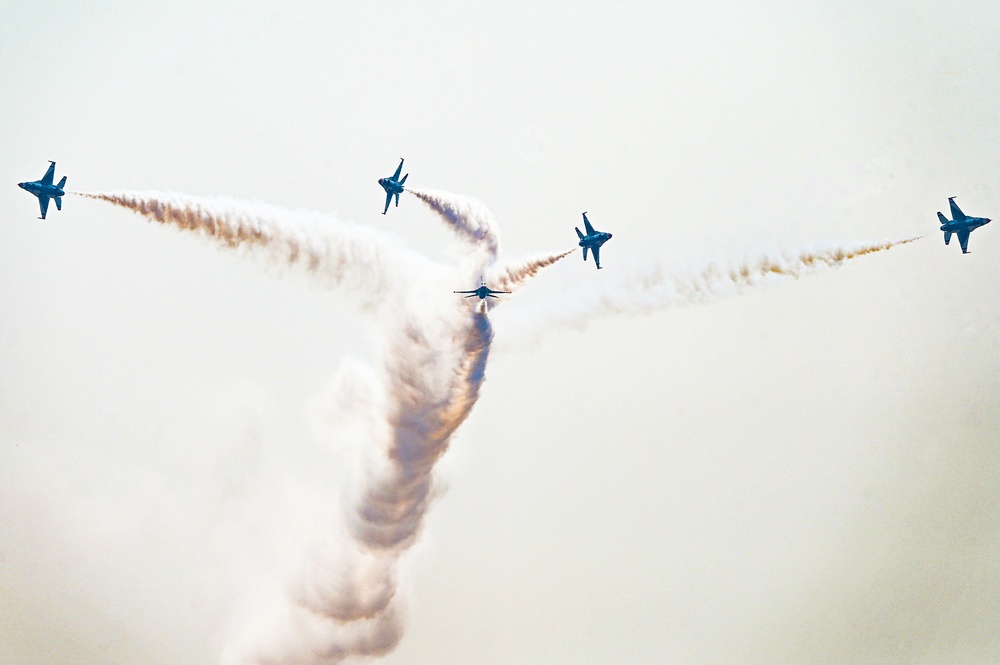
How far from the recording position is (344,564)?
6378cm

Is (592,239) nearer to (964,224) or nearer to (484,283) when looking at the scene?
(484,283)

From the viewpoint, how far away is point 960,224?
62.8 metres

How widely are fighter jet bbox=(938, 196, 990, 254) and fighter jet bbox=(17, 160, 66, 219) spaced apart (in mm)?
40308

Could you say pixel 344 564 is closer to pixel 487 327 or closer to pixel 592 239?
pixel 487 327

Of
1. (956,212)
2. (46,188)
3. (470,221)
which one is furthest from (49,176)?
(956,212)

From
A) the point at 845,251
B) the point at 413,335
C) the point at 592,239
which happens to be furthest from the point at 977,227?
the point at 413,335

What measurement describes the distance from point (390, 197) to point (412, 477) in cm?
1332

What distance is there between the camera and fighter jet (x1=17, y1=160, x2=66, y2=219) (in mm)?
58469

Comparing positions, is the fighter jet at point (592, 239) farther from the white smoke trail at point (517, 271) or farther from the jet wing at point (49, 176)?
the jet wing at point (49, 176)

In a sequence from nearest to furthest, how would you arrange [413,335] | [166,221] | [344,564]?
[166,221] → [413,335] → [344,564]

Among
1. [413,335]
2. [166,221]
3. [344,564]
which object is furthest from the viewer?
[344,564]

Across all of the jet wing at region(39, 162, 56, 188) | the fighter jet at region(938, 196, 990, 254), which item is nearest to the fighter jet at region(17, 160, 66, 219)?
the jet wing at region(39, 162, 56, 188)

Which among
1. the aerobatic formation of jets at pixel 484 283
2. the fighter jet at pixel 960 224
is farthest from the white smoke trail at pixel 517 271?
the fighter jet at pixel 960 224

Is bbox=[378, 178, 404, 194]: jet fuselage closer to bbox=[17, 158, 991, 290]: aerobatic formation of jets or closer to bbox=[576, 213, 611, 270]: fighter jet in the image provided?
bbox=[17, 158, 991, 290]: aerobatic formation of jets
